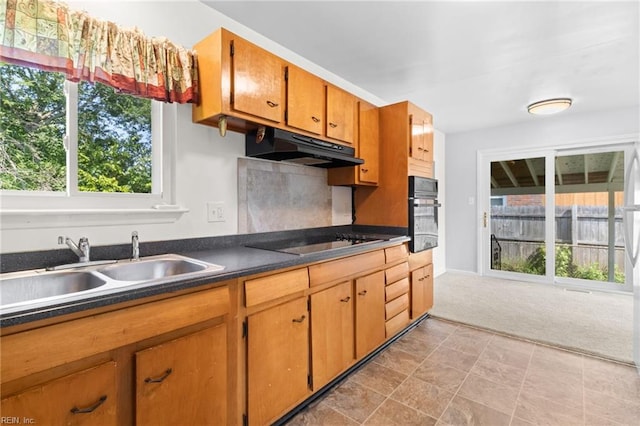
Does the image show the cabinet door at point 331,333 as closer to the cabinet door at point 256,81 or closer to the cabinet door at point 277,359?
the cabinet door at point 277,359

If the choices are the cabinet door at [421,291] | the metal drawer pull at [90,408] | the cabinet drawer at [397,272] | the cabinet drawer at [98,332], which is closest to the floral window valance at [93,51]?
the cabinet drawer at [98,332]

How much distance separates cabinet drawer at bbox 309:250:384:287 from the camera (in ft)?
5.65

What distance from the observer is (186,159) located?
178 cm

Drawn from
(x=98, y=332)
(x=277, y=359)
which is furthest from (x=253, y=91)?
(x=277, y=359)

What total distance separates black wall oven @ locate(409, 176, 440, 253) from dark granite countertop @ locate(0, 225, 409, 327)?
0.29 m

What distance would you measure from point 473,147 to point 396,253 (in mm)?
3342

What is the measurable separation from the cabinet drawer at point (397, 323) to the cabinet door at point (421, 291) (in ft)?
0.52

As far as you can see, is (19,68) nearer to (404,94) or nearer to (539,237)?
(404,94)

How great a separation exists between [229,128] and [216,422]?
1.61 meters

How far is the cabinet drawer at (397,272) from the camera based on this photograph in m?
2.37

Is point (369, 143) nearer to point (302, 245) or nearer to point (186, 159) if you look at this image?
point (302, 245)

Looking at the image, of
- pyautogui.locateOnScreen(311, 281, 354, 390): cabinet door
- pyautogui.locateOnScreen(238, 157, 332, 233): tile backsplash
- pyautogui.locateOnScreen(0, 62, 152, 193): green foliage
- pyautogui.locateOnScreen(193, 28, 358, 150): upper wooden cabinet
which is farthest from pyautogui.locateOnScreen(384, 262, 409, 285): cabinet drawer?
pyautogui.locateOnScreen(0, 62, 152, 193): green foliage

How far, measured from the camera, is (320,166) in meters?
2.65

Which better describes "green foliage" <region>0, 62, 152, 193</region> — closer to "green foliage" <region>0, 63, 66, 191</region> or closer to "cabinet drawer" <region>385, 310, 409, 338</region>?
"green foliage" <region>0, 63, 66, 191</region>
